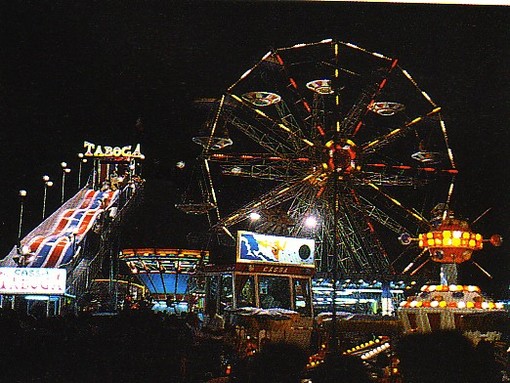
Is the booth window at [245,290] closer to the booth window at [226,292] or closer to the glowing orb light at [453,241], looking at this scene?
the booth window at [226,292]

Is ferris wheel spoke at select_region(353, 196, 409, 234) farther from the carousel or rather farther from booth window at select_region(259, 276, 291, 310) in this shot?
the carousel

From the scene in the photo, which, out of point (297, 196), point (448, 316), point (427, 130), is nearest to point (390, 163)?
point (427, 130)

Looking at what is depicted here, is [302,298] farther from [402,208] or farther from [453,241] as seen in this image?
[453,241]

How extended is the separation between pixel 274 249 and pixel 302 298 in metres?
2.72

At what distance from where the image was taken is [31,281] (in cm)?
2622

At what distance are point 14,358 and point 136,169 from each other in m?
60.3

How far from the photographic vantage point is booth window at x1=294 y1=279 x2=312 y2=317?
20.4 metres

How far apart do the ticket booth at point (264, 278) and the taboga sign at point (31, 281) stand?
27.3 feet

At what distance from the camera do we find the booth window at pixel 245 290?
752 inches

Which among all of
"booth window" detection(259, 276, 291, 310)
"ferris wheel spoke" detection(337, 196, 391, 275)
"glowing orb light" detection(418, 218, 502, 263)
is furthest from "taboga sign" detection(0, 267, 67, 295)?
"glowing orb light" detection(418, 218, 502, 263)

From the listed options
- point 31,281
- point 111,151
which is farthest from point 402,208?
point 111,151

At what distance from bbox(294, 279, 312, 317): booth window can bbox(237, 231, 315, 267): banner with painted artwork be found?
728mm

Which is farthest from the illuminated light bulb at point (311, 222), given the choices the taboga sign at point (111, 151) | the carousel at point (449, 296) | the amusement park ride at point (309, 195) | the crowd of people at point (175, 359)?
the taboga sign at point (111, 151)

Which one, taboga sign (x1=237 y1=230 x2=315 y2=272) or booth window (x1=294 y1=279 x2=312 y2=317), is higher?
taboga sign (x1=237 y1=230 x2=315 y2=272)
